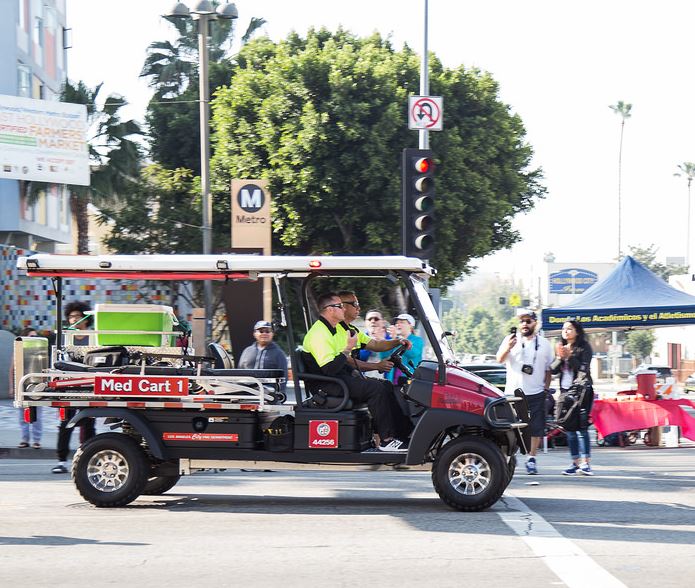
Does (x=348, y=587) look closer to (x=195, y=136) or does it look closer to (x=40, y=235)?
(x=195, y=136)

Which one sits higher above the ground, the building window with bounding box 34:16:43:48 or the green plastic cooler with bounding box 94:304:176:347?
the building window with bounding box 34:16:43:48

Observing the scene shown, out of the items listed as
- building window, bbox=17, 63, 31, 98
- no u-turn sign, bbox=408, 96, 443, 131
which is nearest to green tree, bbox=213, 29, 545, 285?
building window, bbox=17, 63, 31, 98

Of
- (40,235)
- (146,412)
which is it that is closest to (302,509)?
(146,412)

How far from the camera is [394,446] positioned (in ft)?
32.2

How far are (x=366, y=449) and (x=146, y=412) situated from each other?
6.29ft

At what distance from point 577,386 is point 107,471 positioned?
546 centimetres

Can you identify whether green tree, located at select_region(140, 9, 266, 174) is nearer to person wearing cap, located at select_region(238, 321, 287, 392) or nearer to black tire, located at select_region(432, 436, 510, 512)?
person wearing cap, located at select_region(238, 321, 287, 392)

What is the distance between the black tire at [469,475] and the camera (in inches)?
379

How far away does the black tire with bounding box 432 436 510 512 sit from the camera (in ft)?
31.6

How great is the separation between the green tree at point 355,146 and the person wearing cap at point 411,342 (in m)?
21.9

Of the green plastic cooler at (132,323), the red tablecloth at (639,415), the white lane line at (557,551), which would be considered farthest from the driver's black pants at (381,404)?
the red tablecloth at (639,415)

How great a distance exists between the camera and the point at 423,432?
9.63 metres

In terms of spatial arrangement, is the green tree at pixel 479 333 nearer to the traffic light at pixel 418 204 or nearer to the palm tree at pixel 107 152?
the palm tree at pixel 107 152

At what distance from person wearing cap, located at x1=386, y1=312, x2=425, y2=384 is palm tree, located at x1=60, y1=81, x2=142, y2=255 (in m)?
28.2
